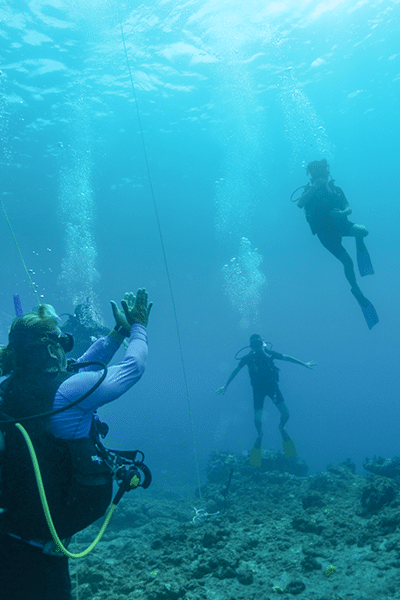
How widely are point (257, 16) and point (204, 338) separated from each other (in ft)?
395

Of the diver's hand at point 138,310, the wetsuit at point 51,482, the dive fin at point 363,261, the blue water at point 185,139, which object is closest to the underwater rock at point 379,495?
the dive fin at point 363,261

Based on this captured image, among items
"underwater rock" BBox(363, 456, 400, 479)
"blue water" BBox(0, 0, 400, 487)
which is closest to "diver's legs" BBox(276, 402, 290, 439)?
"underwater rock" BBox(363, 456, 400, 479)

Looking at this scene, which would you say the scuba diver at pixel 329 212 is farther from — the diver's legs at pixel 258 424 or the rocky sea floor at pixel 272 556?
the rocky sea floor at pixel 272 556

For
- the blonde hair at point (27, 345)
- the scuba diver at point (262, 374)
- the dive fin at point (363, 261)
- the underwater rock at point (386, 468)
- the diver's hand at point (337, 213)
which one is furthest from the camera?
the scuba diver at point (262, 374)

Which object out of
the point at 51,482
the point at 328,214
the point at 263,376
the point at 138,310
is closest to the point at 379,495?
the point at 263,376

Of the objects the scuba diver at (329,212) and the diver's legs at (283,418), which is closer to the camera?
the scuba diver at (329,212)

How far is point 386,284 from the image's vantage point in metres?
110

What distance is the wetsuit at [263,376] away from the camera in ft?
34.4

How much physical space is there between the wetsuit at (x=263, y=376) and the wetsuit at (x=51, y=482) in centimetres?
874

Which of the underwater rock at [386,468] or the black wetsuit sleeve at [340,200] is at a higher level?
the black wetsuit sleeve at [340,200]

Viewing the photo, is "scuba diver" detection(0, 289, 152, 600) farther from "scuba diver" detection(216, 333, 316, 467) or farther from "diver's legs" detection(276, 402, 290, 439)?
"diver's legs" detection(276, 402, 290, 439)

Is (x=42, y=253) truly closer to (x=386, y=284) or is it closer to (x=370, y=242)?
(x=370, y=242)

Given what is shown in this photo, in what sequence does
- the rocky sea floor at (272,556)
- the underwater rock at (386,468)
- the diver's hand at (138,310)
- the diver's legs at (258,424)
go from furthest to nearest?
1. the diver's legs at (258,424)
2. the underwater rock at (386,468)
3. the rocky sea floor at (272,556)
4. the diver's hand at (138,310)

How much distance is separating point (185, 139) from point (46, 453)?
28.7m
